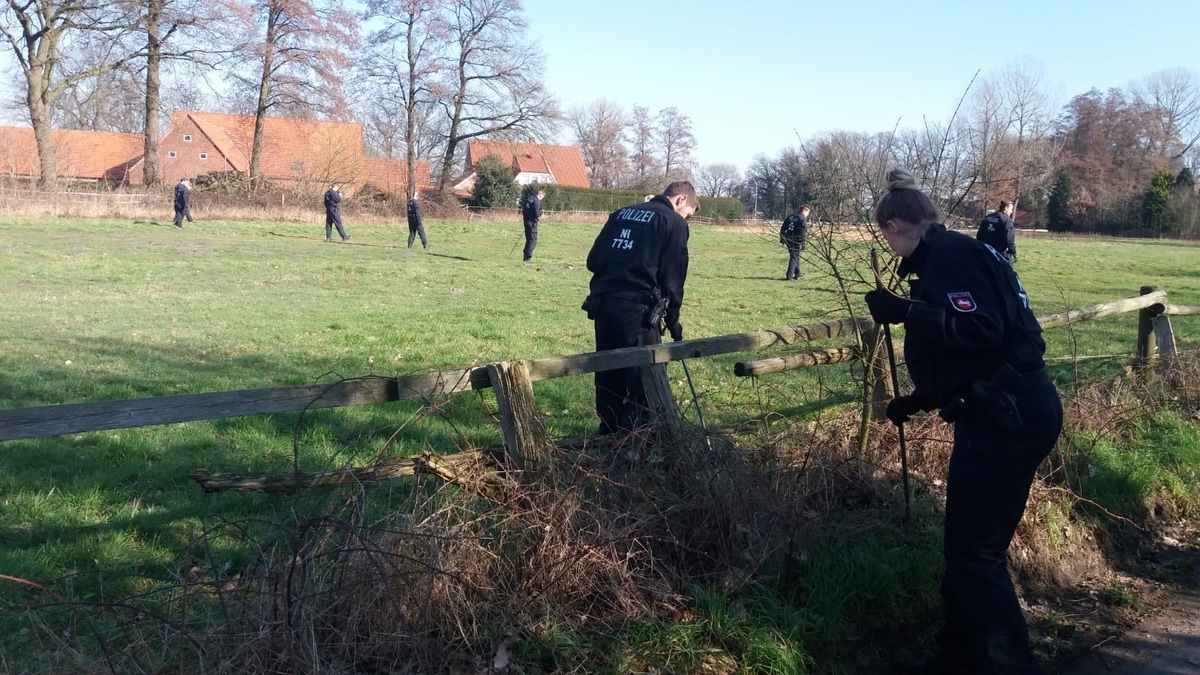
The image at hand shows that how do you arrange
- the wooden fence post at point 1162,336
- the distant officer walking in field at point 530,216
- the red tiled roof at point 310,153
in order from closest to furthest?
the wooden fence post at point 1162,336, the distant officer walking in field at point 530,216, the red tiled roof at point 310,153

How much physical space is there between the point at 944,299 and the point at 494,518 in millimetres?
1891

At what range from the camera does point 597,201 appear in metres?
54.2

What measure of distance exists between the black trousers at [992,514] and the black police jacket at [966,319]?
14 cm

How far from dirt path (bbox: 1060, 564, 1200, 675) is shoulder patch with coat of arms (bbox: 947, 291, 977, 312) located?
176 centimetres

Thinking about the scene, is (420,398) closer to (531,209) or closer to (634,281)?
(634,281)

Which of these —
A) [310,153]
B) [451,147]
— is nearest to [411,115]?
[451,147]

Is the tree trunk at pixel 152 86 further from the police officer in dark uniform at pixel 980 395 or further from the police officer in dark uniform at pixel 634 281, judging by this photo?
the police officer in dark uniform at pixel 980 395

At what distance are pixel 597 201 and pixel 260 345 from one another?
148ft

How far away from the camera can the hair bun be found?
3621 millimetres

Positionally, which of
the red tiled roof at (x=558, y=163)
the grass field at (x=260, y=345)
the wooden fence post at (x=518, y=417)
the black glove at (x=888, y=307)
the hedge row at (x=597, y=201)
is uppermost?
the red tiled roof at (x=558, y=163)

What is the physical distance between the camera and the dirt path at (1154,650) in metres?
3.85

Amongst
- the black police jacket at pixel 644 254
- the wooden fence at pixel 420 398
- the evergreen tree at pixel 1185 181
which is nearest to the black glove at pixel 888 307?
the wooden fence at pixel 420 398

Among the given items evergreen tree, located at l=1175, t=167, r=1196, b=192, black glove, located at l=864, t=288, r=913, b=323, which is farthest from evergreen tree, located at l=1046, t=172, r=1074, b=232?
black glove, located at l=864, t=288, r=913, b=323

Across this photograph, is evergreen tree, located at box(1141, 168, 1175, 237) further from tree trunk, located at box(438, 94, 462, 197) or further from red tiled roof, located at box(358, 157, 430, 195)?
red tiled roof, located at box(358, 157, 430, 195)
